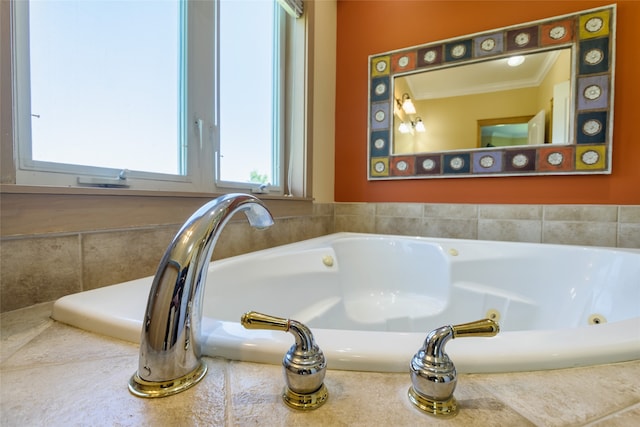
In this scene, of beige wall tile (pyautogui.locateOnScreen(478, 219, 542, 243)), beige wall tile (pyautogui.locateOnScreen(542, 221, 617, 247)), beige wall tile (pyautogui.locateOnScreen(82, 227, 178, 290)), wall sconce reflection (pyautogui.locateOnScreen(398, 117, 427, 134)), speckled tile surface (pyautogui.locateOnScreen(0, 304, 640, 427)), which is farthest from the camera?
wall sconce reflection (pyautogui.locateOnScreen(398, 117, 427, 134))

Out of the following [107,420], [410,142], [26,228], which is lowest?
[107,420]

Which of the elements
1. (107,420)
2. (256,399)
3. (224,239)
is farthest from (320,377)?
(224,239)

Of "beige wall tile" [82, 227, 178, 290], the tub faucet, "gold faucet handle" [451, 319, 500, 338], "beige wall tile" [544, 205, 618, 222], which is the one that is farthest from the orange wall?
the tub faucet

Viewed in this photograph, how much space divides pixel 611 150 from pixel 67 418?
1.98m

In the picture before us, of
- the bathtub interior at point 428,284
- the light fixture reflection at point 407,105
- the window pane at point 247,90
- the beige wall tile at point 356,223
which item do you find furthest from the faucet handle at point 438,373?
the light fixture reflection at point 407,105

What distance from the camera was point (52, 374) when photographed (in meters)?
0.39

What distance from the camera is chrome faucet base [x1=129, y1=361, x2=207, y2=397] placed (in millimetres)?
348

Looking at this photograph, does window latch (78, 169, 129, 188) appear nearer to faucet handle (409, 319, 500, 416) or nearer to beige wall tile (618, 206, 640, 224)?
faucet handle (409, 319, 500, 416)

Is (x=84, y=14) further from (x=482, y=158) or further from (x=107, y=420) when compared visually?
(x=482, y=158)

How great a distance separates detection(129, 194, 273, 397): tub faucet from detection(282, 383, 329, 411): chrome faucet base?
12 centimetres

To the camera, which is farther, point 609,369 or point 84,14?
point 84,14

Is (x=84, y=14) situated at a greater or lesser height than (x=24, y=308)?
greater

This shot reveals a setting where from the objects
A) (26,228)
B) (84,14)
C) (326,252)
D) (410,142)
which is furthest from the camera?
(410,142)

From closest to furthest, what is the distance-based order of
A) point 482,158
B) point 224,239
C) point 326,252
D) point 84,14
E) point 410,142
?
point 84,14 < point 224,239 < point 326,252 < point 482,158 < point 410,142
